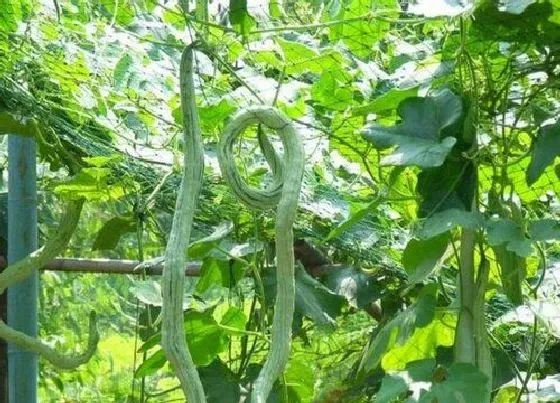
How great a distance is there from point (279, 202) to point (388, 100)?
0.87ft

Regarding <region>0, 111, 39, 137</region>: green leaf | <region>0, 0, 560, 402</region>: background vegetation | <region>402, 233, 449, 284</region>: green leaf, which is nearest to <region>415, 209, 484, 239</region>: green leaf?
<region>0, 0, 560, 402</region>: background vegetation

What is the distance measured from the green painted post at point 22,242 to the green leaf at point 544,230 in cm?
88

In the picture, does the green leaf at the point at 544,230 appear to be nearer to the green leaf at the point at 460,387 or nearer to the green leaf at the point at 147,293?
the green leaf at the point at 460,387

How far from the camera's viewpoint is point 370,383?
1819mm

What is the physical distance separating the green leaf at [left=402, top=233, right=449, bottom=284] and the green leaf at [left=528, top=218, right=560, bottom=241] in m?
0.13

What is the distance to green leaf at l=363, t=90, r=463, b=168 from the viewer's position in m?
1.08

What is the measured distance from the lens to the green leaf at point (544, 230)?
3.55 feet

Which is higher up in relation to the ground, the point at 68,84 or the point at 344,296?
the point at 68,84

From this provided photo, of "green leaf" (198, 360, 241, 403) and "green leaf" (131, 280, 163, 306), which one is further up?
"green leaf" (131, 280, 163, 306)

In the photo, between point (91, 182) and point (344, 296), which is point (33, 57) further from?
point (344, 296)

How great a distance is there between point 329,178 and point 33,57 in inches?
18.2

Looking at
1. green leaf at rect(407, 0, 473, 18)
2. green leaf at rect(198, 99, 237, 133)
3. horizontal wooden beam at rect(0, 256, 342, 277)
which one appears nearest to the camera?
green leaf at rect(407, 0, 473, 18)

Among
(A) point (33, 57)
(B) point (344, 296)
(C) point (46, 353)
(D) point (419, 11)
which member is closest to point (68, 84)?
(A) point (33, 57)

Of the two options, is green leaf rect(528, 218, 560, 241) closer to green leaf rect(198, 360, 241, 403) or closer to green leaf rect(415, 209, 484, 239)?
green leaf rect(415, 209, 484, 239)
